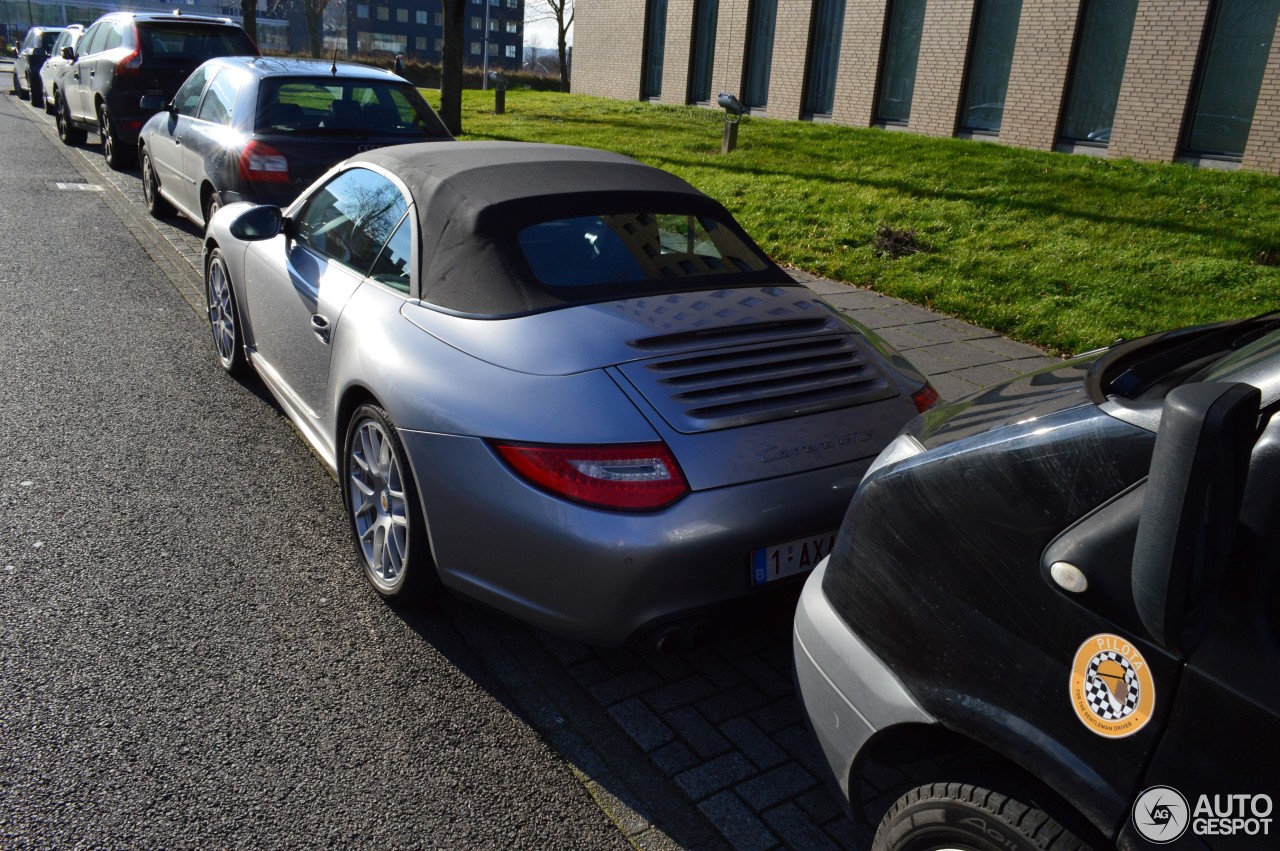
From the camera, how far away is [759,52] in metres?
24.4

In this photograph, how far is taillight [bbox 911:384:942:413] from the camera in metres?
3.54

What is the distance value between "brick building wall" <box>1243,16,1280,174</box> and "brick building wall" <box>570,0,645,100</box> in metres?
17.6

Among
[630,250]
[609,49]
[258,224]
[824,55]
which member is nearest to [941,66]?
[824,55]

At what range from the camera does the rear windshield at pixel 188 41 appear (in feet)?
42.7

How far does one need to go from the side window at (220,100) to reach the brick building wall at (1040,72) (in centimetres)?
1331

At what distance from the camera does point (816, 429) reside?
320 centimetres

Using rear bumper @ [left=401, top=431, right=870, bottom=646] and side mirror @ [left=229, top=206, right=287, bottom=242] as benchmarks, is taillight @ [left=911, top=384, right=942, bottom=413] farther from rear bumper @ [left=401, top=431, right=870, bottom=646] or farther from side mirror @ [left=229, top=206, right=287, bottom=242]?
side mirror @ [left=229, top=206, right=287, bottom=242]

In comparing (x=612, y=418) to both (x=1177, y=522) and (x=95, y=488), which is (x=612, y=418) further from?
(x=95, y=488)

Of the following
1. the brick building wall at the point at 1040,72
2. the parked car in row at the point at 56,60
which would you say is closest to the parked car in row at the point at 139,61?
the parked car in row at the point at 56,60

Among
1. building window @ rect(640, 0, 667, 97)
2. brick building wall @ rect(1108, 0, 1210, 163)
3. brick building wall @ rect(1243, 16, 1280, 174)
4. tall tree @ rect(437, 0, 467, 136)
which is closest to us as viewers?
brick building wall @ rect(1243, 16, 1280, 174)

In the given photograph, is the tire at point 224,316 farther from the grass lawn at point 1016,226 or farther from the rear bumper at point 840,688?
the grass lawn at point 1016,226

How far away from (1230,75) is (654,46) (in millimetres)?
16814

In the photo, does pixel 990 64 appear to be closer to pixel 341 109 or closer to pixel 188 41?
pixel 188 41

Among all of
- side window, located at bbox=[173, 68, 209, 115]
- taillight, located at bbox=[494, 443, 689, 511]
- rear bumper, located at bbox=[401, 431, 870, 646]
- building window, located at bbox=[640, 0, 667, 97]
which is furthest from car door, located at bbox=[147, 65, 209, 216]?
building window, located at bbox=[640, 0, 667, 97]
